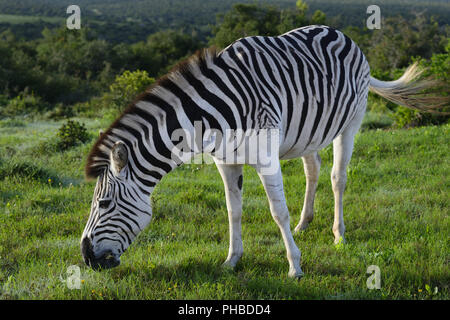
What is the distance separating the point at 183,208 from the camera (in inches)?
226

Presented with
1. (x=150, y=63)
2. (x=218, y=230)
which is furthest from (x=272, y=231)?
(x=150, y=63)

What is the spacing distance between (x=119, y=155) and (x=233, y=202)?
61.1 inches

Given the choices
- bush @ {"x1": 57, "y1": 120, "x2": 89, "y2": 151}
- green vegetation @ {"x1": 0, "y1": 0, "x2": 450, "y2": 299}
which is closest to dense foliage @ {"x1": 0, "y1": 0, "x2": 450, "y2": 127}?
green vegetation @ {"x1": 0, "y1": 0, "x2": 450, "y2": 299}

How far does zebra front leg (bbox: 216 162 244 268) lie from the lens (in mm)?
4129

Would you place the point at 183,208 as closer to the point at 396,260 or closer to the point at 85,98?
the point at 396,260

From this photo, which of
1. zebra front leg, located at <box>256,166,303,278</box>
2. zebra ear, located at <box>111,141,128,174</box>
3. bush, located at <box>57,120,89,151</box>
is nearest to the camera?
zebra ear, located at <box>111,141,128,174</box>

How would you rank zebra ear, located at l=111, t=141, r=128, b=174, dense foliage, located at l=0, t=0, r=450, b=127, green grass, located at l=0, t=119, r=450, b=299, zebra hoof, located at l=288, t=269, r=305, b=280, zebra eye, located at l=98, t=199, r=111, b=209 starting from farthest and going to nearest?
dense foliage, located at l=0, t=0, r=450, b=127 → zebra hoof, located at l=288, t=269, r=305, b=280 → green grass, located at l=0, t=119, r=450, b=299 → zebra eye, located at l=98, t=199, r=111, b=209 → zebra ear, located at l=111, t=141, r=128, b=174

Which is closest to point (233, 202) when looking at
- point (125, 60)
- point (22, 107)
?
point (22, 107)

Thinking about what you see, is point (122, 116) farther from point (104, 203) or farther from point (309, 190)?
point (309, 190)

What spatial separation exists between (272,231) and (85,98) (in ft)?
81.9

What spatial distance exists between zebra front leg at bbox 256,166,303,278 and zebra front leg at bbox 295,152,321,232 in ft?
4.54

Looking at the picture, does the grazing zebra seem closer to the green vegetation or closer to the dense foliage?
the green vegetation

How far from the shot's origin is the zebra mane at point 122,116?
10.5 ft
